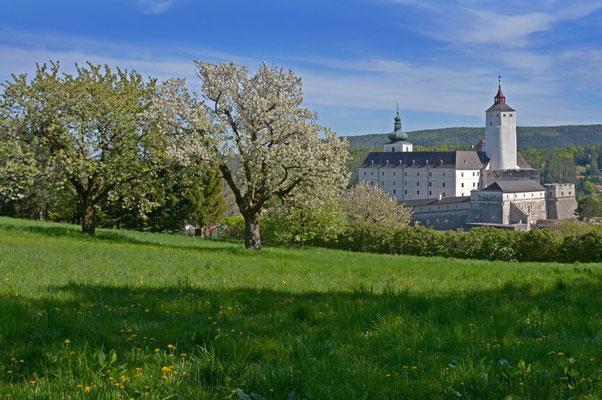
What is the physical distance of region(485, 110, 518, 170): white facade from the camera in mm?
172125

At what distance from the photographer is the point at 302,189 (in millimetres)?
22969

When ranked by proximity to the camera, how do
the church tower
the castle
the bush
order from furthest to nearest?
the church tower, the castle, the bush

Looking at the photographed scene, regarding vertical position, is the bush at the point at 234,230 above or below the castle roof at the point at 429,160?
below

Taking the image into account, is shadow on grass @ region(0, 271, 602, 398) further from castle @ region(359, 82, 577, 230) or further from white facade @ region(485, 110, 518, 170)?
white facade @ region(485, 110, 518, 170)

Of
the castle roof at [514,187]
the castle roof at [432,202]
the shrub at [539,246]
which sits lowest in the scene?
the shrub at [539,246]

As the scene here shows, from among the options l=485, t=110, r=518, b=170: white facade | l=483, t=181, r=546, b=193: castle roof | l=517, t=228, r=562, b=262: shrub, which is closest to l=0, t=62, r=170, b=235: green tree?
l=517, t=228, r=562, b=262: shrub

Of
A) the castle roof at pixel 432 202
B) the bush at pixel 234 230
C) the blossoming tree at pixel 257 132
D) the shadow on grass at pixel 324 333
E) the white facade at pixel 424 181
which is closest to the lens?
the shadow on grass at pixel 324 333

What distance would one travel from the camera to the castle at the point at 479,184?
5221 inches

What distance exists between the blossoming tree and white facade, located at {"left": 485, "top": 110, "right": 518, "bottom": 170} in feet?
528

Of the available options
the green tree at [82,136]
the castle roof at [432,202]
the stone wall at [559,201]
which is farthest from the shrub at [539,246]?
the stone wall at [559,201]

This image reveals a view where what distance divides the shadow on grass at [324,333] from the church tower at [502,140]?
174089mm

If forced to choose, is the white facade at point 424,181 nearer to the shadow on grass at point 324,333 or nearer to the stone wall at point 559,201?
the stone wall at point 559,201

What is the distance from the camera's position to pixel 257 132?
21.9 m

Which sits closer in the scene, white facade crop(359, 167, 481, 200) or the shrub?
the shrub
